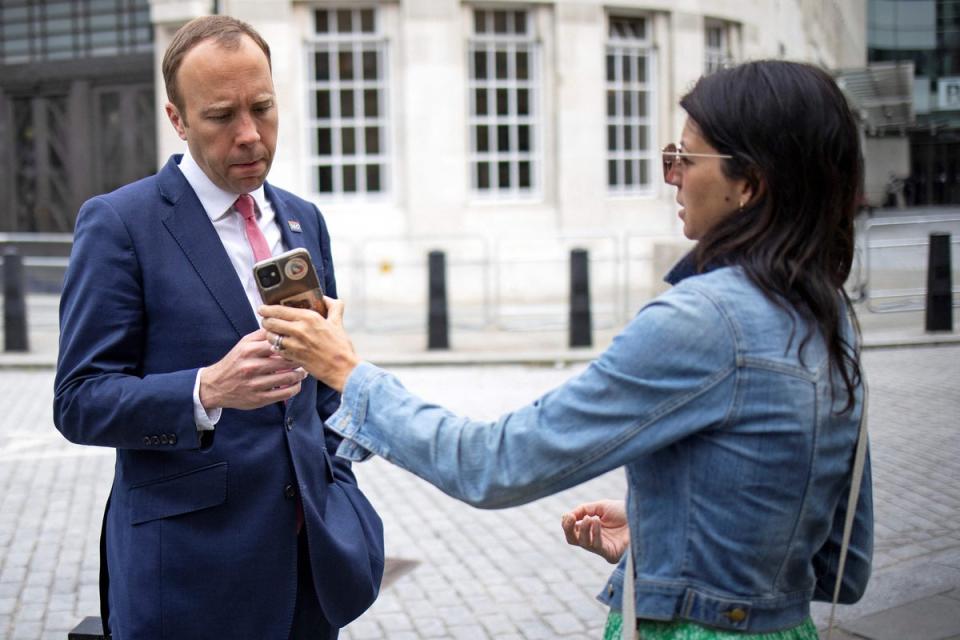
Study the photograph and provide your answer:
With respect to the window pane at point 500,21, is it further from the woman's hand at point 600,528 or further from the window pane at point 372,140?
the woman's hand at point 600,528

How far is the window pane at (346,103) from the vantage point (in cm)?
1694

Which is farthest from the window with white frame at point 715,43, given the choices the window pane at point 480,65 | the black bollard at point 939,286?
the black bollard at point 939,286

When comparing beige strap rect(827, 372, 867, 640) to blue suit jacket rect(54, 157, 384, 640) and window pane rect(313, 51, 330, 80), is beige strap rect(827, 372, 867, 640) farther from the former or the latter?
window pane rect(313, 51, 330, 80)

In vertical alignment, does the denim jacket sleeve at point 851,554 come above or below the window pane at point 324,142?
below

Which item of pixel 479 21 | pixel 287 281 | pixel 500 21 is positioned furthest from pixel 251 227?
pixel 500 21

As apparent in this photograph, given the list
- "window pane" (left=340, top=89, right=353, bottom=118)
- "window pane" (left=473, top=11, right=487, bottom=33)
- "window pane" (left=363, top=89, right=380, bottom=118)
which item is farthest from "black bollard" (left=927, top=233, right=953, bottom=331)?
"window pane" (left=340, top=89, right=353, bottom=118)

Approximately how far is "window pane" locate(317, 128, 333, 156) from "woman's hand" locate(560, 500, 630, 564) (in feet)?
49.7

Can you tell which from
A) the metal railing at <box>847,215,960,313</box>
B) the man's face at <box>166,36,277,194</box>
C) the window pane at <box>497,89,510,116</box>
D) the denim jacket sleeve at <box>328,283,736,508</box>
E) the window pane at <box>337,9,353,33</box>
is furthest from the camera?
the window pane at <box>497,89,510,116</box>

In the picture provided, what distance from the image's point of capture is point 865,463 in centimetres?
208

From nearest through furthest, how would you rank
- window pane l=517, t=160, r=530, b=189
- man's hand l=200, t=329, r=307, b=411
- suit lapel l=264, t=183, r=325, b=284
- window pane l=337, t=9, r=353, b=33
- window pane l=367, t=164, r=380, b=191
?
man's hand l=200, t=329, r=307, b=411
suit lapel l=264, t=183, r=325, b=284
window pane l=337, t=9, r=353, b=33
window pane l=367, t=164, r=380, b=191
window pane l=517, t=160, r=530, b=189

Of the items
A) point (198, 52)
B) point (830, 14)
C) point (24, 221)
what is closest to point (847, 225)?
point (198, 52)

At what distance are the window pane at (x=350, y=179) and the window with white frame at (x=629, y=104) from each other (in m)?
4.06

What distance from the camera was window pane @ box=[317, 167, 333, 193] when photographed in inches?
672

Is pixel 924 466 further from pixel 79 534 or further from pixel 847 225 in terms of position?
pixel 847 225
